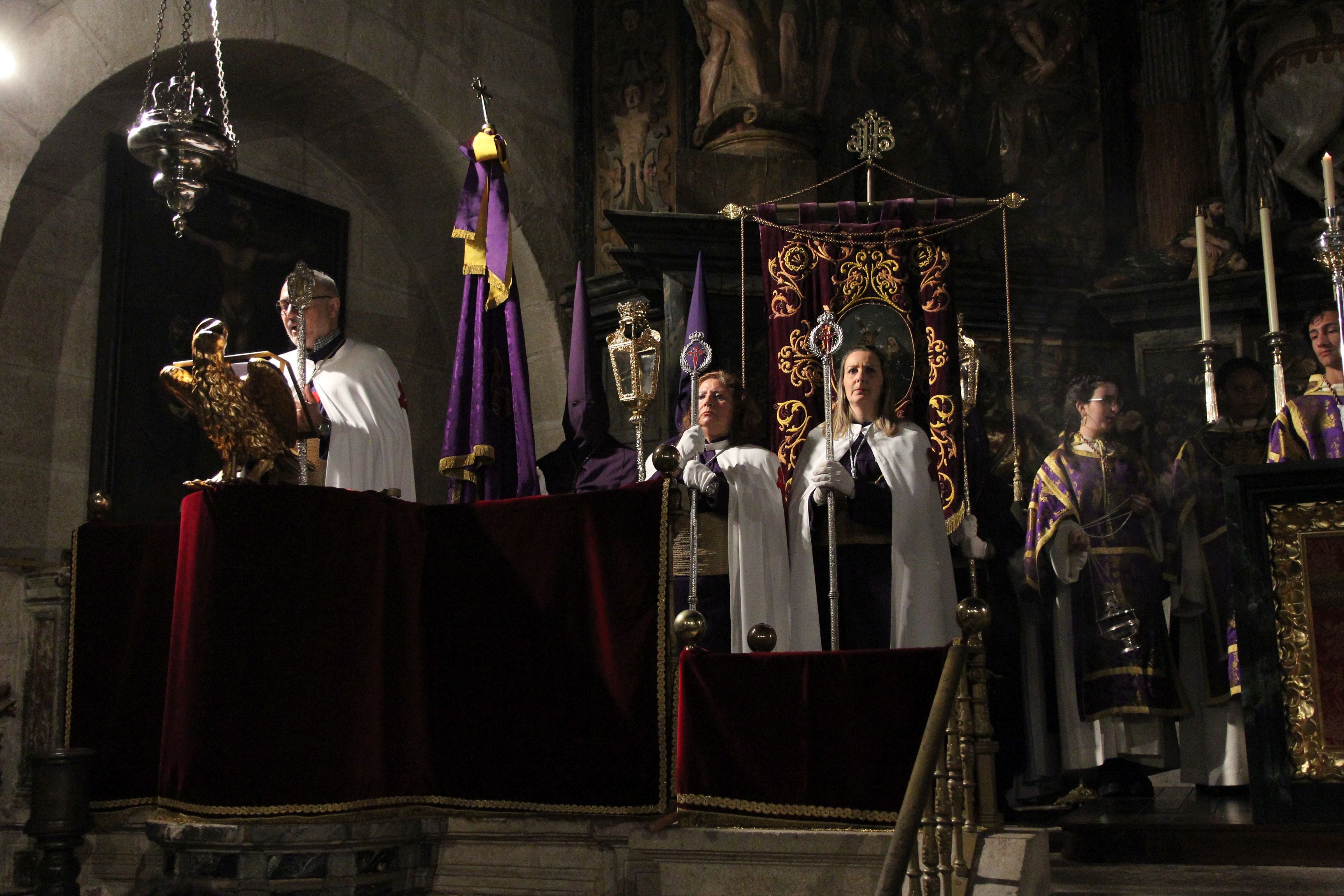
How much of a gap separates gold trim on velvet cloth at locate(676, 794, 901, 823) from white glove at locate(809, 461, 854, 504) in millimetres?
1407

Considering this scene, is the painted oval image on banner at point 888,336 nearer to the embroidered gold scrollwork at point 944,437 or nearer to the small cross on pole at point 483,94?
the embroidered gold scrollwork at point 944,437

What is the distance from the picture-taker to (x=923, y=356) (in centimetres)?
738

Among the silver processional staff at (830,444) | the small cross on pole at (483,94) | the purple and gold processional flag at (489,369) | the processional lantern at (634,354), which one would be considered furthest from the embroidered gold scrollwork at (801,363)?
the small cross on pole at (483,94)

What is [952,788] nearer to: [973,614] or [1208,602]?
[973,614]

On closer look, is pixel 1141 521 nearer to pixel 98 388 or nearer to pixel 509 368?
pixel 509 368

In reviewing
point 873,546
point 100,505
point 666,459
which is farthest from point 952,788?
point 100,505

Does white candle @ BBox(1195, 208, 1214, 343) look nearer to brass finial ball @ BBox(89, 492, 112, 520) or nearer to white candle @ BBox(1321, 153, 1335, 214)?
white candle @ BBox(1321, 153, 1335, 214)

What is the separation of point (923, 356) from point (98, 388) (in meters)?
4.28

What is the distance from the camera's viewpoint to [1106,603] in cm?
672

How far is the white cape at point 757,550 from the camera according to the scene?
19.1 feet

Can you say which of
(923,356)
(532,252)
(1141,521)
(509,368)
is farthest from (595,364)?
(532,252)

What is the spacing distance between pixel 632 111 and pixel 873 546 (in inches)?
198

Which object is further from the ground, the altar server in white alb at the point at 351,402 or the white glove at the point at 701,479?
the altar server in white alb at the point at 351,402

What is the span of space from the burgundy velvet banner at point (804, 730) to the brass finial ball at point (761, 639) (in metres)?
0.07
